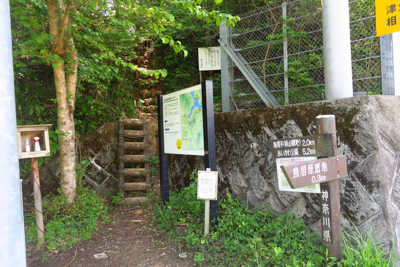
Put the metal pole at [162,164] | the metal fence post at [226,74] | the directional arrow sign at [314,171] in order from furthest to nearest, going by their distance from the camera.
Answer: the metal fence post at [226,74] → the metal pole at [162,164] → the directional arrow sign at [314,171]

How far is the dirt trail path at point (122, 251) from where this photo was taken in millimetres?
3305

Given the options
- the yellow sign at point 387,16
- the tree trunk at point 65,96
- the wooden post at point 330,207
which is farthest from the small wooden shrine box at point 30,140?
the yellow sign at point 387,16

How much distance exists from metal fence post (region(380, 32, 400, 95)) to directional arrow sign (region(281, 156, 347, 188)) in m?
1.78

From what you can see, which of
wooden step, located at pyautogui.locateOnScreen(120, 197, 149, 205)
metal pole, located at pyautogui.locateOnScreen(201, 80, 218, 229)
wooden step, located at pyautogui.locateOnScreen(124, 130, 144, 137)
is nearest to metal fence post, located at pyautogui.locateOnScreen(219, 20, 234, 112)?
metal pole, located at pyautogui.locateOnScreen(201, 80, 218, 229)

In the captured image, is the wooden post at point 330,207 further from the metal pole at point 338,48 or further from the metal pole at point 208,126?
the metal pole at point 208,126

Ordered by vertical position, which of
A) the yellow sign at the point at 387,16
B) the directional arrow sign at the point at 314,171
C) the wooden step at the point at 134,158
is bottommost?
the wooden step at the point at 134,158

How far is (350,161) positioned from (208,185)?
174 cm

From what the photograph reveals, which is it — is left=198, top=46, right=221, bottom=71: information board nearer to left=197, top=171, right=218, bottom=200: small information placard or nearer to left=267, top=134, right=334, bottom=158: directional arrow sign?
left=197, top=171, right=218, bottom=200: small information placard

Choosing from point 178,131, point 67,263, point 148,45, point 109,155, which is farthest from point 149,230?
point 148,45

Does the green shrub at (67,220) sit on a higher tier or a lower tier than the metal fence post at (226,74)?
lower

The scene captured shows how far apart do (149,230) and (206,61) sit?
3.63 meters

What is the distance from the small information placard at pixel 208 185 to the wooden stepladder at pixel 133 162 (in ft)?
7.69

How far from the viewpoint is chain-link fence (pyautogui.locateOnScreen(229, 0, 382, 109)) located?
11.8 feet

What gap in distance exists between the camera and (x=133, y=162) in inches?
237
